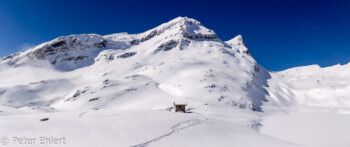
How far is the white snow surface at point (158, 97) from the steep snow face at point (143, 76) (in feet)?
1.26

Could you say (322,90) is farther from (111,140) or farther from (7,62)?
(7,62)

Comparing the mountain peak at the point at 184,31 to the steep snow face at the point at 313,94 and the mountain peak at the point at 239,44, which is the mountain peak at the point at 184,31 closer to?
the mountain peak at the point at 239,44

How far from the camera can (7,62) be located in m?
128

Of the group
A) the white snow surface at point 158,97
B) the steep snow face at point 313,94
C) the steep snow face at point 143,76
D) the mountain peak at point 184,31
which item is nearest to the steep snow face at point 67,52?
the steep snow face at point 143,76

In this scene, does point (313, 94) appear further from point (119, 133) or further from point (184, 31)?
point (184, 31)

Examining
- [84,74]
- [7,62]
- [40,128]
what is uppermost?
[7,62]

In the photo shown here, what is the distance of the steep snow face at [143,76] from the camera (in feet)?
190

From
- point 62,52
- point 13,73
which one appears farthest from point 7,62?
point 62,52

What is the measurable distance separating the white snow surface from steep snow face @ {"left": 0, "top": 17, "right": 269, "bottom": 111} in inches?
15.2

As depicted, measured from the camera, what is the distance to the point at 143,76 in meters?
80.1

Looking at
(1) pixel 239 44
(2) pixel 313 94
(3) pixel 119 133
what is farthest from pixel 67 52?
(2) pixel 313 94

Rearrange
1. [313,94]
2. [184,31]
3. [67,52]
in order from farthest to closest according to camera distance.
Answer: [184,31], [67,52], [313,94]

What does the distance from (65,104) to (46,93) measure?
3165cm

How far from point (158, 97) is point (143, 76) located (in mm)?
24482
